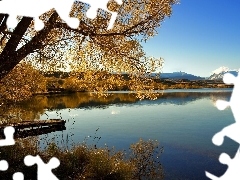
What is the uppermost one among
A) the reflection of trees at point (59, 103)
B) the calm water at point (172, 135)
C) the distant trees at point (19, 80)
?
the distant trees at point (19, 80)

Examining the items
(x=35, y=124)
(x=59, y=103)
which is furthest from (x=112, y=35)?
(x=59, y=103)

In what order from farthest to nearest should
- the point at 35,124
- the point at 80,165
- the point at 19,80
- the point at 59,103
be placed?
the point at 59,103 < the point at 35,124 < the point at 80,165 < the point at 19,80

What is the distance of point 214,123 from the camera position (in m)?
33.7

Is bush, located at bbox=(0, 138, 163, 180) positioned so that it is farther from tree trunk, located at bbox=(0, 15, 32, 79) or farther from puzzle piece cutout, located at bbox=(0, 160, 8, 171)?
tree trunk, located at bbox=(0, 15, 32, 79)

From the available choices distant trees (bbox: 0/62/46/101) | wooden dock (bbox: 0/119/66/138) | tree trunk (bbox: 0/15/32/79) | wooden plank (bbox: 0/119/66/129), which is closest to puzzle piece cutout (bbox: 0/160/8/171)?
distant trees (bbox: 0/62/46/101)

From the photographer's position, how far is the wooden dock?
59.6ft

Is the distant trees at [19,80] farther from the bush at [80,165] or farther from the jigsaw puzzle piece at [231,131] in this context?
the jigsaw puzzle piece at [231,131]

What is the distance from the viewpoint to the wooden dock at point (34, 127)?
18.2 m

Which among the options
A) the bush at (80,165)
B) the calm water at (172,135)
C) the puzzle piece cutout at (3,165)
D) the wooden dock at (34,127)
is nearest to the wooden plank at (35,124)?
the wooden dock at (34,127)

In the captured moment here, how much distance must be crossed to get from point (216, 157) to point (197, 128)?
10.6m

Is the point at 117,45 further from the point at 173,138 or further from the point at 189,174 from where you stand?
the point at 173,138

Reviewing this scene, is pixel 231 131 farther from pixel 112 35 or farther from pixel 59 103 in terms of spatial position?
pixel 59 103

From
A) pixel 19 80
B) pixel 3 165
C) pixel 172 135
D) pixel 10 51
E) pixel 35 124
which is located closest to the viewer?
pixel 10 51

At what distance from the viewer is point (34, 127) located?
24578 mm
